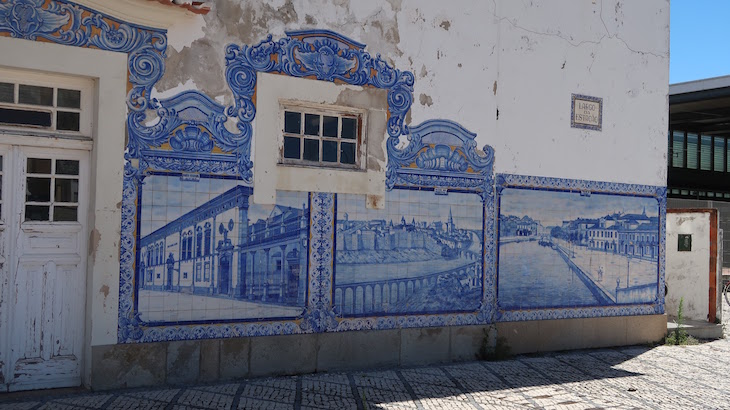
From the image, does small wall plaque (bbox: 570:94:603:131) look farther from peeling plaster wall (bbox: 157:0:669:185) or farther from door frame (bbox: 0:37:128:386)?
door frame (bbox: 0:37:128:386)

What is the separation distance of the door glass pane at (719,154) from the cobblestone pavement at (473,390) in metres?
18.0

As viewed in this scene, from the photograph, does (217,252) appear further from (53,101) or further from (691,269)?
(691,269)

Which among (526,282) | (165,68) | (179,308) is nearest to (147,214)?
(179,308)

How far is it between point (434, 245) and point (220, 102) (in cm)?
266

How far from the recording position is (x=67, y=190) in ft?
18.9

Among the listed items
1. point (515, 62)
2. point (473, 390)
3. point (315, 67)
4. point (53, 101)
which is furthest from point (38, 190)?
point (515, 62)

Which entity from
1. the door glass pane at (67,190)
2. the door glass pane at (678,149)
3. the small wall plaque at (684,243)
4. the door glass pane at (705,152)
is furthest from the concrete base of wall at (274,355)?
the door glass pane at (705,152)

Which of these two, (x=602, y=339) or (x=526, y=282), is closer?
(x=526, y=282)

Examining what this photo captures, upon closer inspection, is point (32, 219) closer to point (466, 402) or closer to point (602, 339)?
point (466, 402)

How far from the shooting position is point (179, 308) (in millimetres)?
5988

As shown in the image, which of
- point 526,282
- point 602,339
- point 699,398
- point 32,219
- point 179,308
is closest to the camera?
point 32,219

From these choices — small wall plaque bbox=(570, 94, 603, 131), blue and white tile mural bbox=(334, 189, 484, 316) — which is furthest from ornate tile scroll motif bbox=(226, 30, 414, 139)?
small wall plaque bbox=(570, 94, 603, 131)

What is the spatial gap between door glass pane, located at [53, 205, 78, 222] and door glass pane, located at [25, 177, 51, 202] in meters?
0.11

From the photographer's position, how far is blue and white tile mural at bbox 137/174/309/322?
19.3 feet
